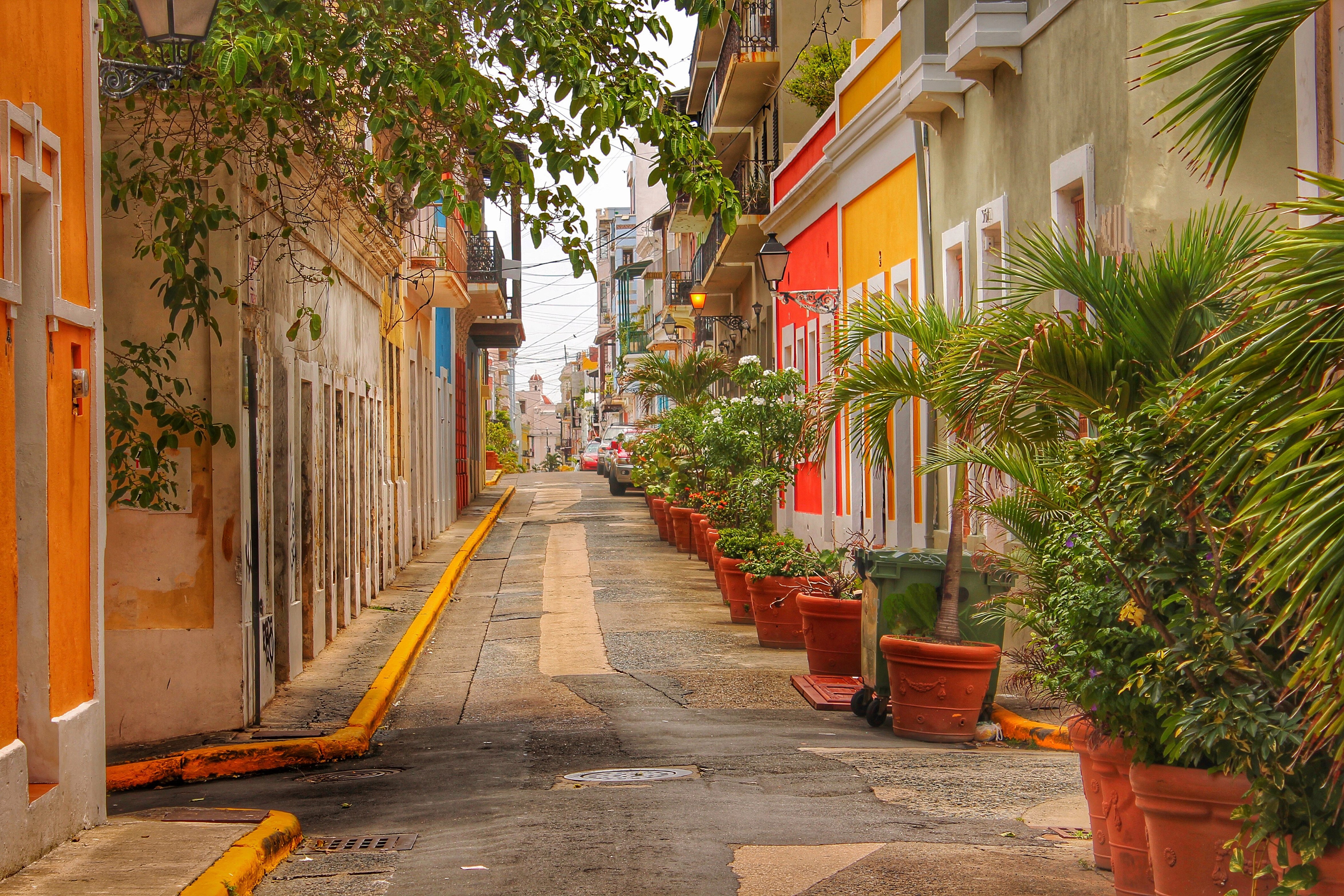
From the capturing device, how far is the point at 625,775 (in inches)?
311

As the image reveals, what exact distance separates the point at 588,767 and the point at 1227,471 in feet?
16.9

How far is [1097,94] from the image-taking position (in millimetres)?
8836

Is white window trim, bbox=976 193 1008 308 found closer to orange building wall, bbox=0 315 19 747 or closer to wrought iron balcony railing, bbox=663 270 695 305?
orange building wall, bbox=0 315 19 747

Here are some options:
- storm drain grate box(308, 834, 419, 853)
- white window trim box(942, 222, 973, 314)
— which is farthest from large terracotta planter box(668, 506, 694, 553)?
storm drain grate box(308, 834, 419, 853)

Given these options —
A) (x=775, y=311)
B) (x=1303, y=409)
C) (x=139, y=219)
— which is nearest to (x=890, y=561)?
(x=139, y=219)

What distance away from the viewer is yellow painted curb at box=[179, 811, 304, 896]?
18.2ft

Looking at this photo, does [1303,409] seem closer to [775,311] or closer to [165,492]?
[165,492]

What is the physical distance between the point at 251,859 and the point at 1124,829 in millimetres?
3591

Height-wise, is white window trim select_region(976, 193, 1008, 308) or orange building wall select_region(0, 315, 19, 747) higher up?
white window trim select_region(976, 193, 1008, 308)

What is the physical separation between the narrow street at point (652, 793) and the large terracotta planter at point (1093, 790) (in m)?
0.14

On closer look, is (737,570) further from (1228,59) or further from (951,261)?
(1228,59)

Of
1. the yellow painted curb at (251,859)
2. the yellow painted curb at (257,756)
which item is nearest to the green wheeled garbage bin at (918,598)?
the yellow painted curb at (257,756)

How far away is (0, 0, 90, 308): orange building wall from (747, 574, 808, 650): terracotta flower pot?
24.7 ft

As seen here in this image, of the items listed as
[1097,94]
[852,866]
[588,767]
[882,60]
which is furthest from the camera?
[882,60]
